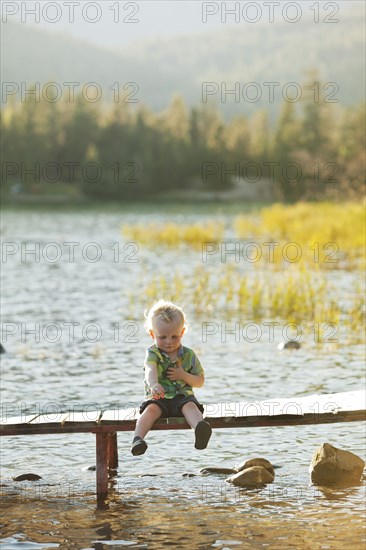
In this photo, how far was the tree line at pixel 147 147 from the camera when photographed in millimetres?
128375

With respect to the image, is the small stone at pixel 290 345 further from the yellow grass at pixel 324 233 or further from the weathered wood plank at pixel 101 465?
the yellow grass at pixel 324 233

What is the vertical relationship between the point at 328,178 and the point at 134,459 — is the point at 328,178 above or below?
above

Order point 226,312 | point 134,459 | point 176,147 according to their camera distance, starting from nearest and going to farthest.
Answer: point 134,459 → point 226,312 → point 176,147

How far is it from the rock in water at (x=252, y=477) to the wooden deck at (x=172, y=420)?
0.59 m

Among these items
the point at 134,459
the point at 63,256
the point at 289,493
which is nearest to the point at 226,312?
the point at 134,459

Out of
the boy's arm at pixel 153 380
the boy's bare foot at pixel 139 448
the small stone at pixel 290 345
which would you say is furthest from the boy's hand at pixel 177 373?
the small stone at pixel 290 345

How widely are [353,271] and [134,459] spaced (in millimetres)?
19013

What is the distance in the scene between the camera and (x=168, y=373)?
9.02m

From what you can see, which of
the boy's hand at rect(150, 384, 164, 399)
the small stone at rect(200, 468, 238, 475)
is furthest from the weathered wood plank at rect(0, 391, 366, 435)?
the small stone at rect(200, 468, 238, 475)

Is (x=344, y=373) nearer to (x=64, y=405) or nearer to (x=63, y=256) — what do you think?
(x=64, y=405)

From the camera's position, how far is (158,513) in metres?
8.78

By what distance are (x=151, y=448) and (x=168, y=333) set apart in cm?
260

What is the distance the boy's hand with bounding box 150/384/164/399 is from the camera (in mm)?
8836

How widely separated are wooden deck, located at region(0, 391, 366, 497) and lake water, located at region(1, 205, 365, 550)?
0.54 m
